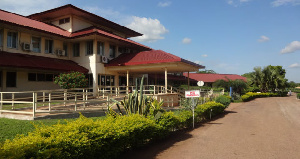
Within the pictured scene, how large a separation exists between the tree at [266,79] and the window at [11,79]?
42.7 meters

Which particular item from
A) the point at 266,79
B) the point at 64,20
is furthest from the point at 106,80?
the point at 266,79

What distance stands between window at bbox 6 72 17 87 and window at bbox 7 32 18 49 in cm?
218

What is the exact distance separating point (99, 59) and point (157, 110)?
13617 mm

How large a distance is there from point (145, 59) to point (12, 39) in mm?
10790

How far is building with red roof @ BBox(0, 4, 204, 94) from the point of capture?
16.4m

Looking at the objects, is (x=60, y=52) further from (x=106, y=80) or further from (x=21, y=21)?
(x=106, y=80)

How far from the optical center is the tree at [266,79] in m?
45.8

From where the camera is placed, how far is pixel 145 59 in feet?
67.2

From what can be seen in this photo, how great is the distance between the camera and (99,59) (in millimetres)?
20750

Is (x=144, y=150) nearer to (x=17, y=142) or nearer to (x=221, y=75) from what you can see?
(x=17, y=142)

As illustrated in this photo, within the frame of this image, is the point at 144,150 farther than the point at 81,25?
No

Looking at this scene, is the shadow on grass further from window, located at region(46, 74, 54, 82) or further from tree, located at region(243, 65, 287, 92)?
tree, located at region(243, 65, 287, 92)

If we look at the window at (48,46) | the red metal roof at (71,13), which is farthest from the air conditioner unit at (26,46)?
the red metal roof at (71,13)

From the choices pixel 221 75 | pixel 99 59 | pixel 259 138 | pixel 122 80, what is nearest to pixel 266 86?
pixel 221 75
